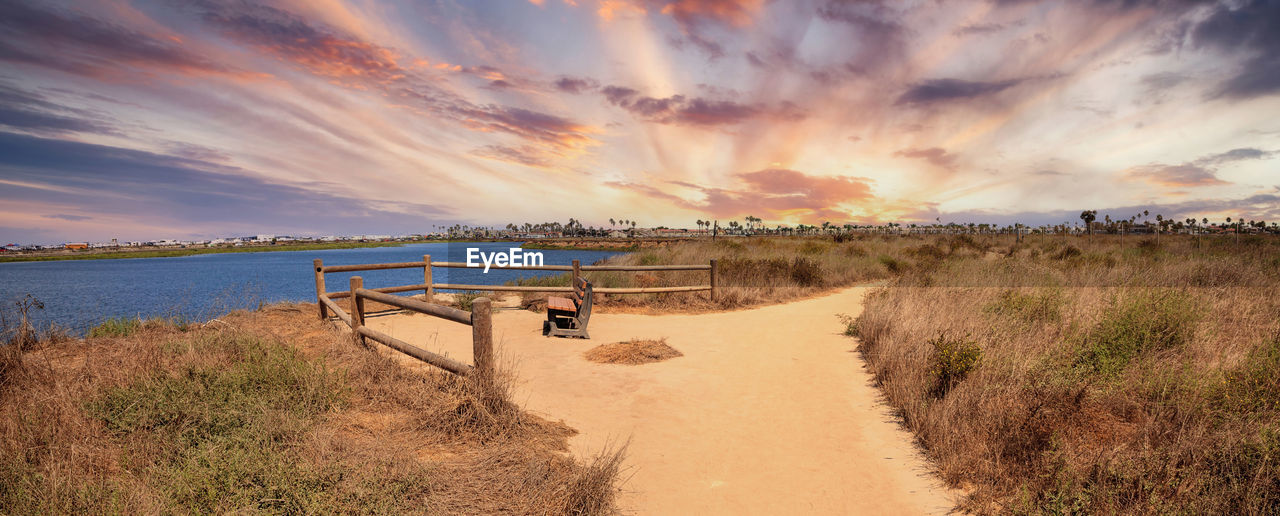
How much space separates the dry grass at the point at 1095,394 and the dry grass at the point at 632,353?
343 centimetres

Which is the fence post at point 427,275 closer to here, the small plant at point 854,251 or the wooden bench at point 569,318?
the wooden bench at point 569,318

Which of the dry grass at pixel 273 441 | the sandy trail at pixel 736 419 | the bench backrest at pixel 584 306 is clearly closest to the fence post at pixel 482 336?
the dry grass at pixel 273 441

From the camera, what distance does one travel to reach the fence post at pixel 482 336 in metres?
4.89

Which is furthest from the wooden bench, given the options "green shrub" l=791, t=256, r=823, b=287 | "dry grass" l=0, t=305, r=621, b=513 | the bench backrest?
"green shrub" l=791, t=256, r=823, b=287

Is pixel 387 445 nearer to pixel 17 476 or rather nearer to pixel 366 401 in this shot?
pixel 366 401

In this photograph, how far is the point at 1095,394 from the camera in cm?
502

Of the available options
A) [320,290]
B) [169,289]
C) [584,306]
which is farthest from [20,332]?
[169,289]

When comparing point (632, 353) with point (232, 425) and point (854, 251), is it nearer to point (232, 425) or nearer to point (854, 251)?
point (232, 425)

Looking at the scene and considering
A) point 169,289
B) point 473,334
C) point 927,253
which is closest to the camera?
point 473,334

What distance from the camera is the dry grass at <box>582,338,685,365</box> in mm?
8258

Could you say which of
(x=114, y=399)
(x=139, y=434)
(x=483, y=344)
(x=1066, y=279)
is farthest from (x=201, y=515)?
(x=1066, y=279)

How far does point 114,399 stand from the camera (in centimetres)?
462

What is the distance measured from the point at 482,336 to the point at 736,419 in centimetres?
312

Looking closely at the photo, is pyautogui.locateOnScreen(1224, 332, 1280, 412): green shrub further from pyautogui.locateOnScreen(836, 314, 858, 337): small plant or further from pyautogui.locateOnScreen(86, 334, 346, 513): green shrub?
pyautogui.locateOnScreen(86, 334, 346, 513): green shrub
